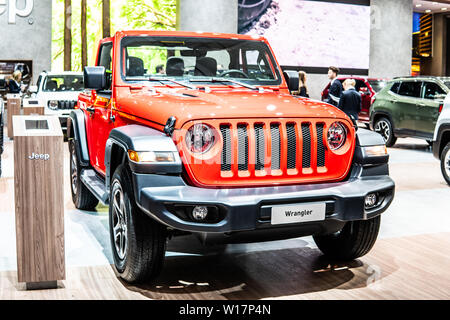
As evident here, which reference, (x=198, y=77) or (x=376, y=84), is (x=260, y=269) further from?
(x=376, y=84)

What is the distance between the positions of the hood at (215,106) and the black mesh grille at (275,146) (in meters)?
0.08

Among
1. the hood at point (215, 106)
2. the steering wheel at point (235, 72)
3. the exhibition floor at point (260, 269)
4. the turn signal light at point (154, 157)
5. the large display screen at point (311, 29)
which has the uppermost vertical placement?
the large display screen at point (311, 29)

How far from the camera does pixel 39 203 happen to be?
13.1 ft

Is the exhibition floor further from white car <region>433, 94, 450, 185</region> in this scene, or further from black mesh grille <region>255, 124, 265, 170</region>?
white car <region>433, 94, 450, 185</region>

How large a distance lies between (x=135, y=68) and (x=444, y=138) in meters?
5.30

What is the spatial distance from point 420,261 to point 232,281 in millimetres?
1648

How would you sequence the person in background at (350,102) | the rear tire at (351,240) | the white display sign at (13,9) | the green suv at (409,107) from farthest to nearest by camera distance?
1. the white display sign at (13,9)
2. the green suv at (409,107)
3. the person in background at (350,102)
4. the rear tire at (351,240)

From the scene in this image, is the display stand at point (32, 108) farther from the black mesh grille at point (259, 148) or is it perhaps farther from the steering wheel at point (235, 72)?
the black mesh grille at point (259, 148)

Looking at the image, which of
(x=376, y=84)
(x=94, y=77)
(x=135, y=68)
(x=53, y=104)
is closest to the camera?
(x=94, y=77)

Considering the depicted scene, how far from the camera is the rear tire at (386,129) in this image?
14.0m

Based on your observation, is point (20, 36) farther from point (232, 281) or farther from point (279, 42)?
point (232, 281)

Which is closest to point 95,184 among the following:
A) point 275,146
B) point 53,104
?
point 275,146

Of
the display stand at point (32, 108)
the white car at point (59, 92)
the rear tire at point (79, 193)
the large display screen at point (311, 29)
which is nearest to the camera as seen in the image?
the rear tire at point (79, 193)

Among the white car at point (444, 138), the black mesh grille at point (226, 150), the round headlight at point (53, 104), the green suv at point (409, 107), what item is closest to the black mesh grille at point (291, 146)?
the black mesh grille at point (226, 150)
